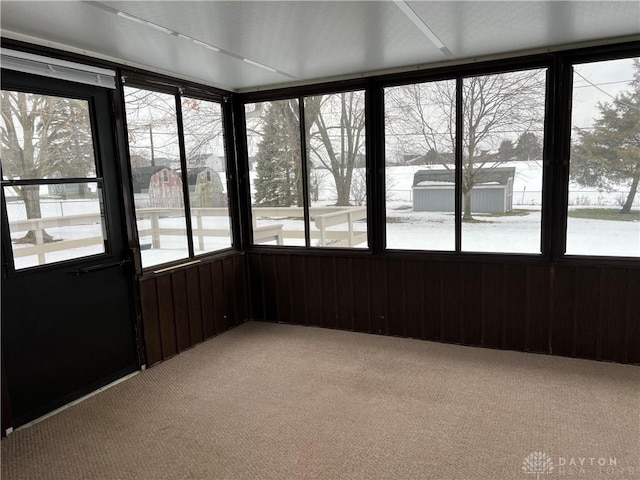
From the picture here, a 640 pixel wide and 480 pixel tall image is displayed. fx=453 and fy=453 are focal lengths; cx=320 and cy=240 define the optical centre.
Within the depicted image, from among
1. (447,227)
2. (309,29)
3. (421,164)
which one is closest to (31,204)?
(309,29)

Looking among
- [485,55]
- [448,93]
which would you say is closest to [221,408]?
[448,93]

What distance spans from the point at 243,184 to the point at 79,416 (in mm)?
2580

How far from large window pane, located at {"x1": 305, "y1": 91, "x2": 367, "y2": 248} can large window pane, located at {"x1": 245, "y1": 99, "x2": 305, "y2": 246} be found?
147 mm

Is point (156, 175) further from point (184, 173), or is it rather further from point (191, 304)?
point (191, 304)

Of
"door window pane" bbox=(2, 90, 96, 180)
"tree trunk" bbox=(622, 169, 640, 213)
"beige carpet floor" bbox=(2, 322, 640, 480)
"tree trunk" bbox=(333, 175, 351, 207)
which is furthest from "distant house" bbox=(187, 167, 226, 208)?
"tree trunk" bbox=(622, 169, 640, 213)

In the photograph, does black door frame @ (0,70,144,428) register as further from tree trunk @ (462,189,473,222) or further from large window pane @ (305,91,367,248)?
tree trunk @ (462,189,473,222)

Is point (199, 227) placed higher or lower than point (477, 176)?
lower

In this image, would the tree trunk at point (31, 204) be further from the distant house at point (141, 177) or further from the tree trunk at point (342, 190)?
the tree trunk at point (342, 190)

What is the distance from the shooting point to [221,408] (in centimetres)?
299

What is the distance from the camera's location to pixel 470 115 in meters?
3.71

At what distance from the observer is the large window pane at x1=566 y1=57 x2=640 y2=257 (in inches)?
127

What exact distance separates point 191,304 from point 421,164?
7.86ft

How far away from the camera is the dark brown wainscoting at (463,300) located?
11.3 feet

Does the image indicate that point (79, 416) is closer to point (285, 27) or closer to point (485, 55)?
point (285, 27)
